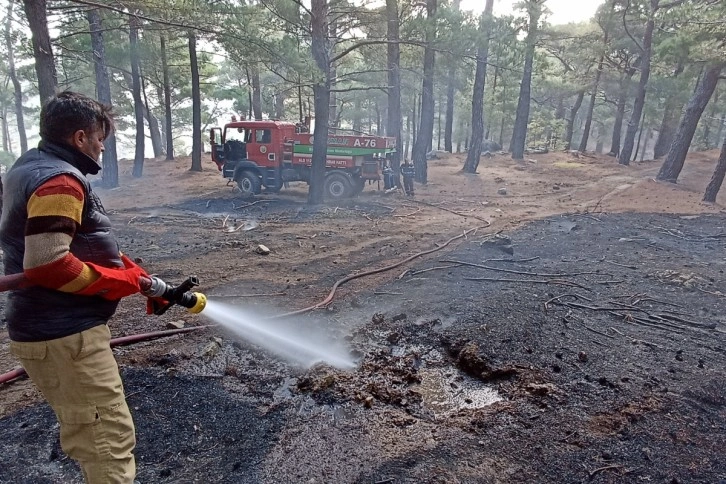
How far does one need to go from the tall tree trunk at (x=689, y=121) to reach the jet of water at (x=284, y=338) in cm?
1415

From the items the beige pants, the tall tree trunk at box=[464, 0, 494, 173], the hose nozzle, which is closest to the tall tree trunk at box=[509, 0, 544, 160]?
the tall tree trunk at box=[464, 0, 494, 173]

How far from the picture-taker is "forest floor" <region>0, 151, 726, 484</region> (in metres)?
2.70

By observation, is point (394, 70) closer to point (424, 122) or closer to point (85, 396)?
point (424, 122)

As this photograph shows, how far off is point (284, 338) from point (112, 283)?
2629 mm

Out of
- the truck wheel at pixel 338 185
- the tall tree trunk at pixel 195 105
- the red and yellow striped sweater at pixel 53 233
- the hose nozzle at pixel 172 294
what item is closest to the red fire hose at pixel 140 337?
the hose nozzle at pixel 172 294

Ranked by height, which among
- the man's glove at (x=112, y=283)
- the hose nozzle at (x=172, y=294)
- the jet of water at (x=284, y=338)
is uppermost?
the man's glove at (x=112, y=283)

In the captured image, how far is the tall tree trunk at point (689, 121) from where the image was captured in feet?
42.5

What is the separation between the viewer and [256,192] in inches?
561

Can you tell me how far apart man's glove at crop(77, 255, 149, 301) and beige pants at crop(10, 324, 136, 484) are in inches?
7.8

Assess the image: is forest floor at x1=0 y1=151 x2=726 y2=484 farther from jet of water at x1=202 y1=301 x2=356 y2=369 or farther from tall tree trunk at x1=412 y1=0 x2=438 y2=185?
tall tree trunk at x1=412 y1=0 x2=438 y2=185

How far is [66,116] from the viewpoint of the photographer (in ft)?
6.27

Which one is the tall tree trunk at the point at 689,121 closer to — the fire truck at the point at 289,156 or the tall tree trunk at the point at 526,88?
the tall tree trunk at the point at 526,88

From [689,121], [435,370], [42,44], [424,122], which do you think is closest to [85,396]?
[435,370]

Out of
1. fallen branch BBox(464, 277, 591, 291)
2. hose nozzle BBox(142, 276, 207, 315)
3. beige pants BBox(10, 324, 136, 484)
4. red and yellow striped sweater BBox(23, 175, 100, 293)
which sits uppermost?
red and yellow striped sweater BBox(23, 175, 100, 293)
